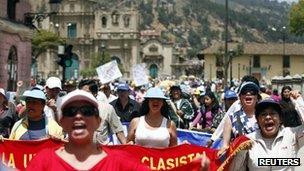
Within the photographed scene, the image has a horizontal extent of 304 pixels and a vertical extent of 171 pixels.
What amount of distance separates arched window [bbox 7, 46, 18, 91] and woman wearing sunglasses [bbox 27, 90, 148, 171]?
2477 centimetres

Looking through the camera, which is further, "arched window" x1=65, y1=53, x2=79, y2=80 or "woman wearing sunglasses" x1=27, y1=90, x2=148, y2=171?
"arched window" x1=65, y1=53, x2=79, y2=80

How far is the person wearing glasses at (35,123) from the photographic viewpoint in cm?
766

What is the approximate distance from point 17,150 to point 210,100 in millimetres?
6103

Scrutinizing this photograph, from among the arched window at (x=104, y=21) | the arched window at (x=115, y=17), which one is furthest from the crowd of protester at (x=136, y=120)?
the arched window at (x=104, y=21)

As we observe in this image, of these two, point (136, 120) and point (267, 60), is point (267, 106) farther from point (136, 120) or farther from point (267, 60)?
point (267, 60)

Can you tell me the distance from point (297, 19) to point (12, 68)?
46.1 meters

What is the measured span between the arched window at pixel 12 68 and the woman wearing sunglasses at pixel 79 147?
975 inches

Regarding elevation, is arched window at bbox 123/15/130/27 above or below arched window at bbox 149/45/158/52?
above

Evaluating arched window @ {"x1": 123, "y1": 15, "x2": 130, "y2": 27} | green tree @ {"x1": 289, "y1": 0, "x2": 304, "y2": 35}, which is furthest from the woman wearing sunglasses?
arched window @ {"x1": 123, "y1": 15, "x2": 130, "y2": 27}

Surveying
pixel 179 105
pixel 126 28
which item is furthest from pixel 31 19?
pixel 126 28

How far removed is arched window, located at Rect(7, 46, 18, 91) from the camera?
28734 mm

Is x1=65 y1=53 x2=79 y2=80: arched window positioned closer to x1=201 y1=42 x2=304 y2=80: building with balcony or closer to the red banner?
x1=201 y1=42 x2=304 y2=80: building with balcony

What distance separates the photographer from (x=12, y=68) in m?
29.3

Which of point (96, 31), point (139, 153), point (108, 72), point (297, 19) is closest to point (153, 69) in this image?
point (96, 31)
